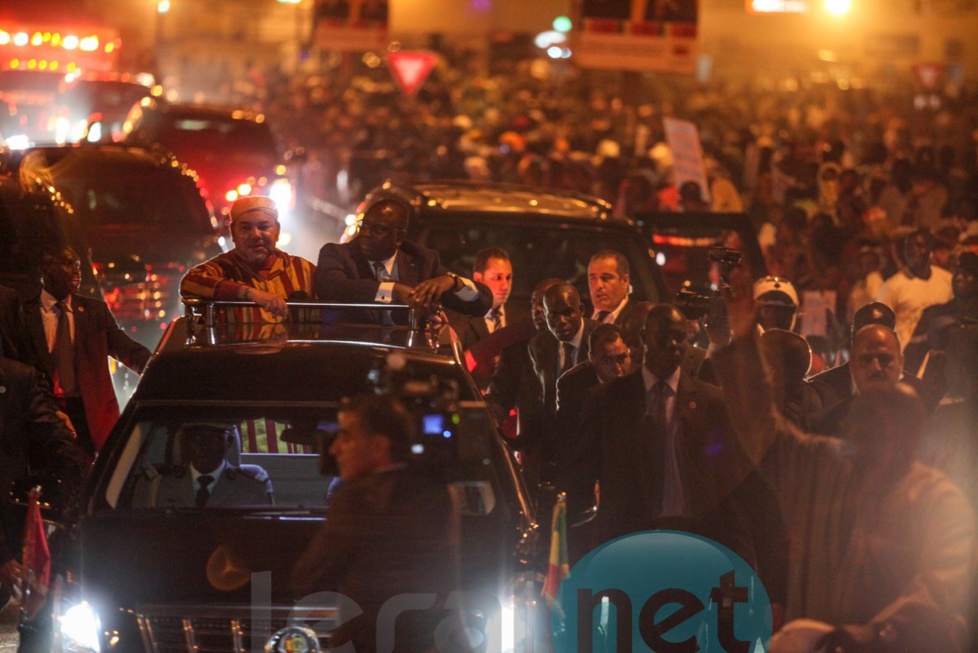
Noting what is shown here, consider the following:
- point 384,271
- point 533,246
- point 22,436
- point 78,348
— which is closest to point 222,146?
point 533,246

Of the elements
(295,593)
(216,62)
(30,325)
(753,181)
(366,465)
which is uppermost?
(216,62)

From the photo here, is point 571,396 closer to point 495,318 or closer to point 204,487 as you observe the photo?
point 204,487

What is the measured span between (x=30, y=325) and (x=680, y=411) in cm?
333

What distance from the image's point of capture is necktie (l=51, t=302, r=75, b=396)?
28.1ft

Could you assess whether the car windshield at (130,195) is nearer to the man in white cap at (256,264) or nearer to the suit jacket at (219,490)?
the man in white cap at (256,264)

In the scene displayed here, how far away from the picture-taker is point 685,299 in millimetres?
9008

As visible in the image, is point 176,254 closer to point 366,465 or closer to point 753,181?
point 366,465

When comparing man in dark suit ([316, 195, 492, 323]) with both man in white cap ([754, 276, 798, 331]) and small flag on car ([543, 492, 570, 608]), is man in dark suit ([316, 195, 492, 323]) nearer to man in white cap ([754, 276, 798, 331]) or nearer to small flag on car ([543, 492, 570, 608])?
small flag on car ([543, 492, 570, 608])

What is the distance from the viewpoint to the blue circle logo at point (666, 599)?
6.38 metres

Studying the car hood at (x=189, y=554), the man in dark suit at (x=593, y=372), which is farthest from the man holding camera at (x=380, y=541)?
the man in dark suit at (x=593, y=372)

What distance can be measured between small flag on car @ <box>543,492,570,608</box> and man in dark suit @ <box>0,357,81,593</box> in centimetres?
226

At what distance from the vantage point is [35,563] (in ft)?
19.9

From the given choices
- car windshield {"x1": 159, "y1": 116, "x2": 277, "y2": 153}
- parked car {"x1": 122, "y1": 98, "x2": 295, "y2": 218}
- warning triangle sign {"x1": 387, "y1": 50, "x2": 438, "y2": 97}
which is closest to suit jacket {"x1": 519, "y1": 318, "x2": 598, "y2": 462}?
parked car {"x1": 122, "y1": 98, "x2": 295, "y2": 218}

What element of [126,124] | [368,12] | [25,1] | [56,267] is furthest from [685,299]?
[25,1]
